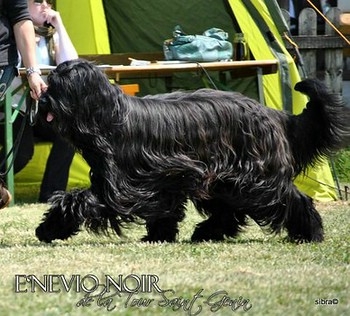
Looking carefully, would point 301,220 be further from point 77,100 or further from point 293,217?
point 77,100

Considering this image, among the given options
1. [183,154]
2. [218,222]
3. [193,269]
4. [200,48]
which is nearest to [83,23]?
[200,48]

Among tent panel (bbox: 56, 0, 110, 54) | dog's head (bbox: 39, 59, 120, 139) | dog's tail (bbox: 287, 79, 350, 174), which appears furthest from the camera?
tent panel (bbox: 56, 0, 110, 54)

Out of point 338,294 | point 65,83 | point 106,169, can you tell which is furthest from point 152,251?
point 338,294

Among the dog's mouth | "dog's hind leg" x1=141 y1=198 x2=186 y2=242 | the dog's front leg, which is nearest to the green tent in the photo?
"dog's hind leg" x1=141 y1=198 x2=186 y2=242

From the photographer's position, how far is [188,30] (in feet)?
34.8

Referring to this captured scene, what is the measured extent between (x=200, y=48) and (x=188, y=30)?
149 centimetres

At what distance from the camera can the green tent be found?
30.9 feet

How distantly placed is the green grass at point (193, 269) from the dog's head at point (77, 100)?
27.2 inches

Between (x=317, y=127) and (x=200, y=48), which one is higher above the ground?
(x=200, y=48)

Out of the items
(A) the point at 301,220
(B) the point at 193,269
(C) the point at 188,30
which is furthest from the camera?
(C) the point at 188,30

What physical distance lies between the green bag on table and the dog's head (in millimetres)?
3259

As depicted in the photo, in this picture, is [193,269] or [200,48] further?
[200,48]

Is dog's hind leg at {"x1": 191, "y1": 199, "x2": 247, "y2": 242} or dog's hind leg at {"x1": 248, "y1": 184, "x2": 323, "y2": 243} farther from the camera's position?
dog's hind leg at {"x1": 191, "y1": 199, "x2": 247, "y2": 242}

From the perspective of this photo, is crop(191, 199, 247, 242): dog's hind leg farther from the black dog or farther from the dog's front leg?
the dog's front leg
